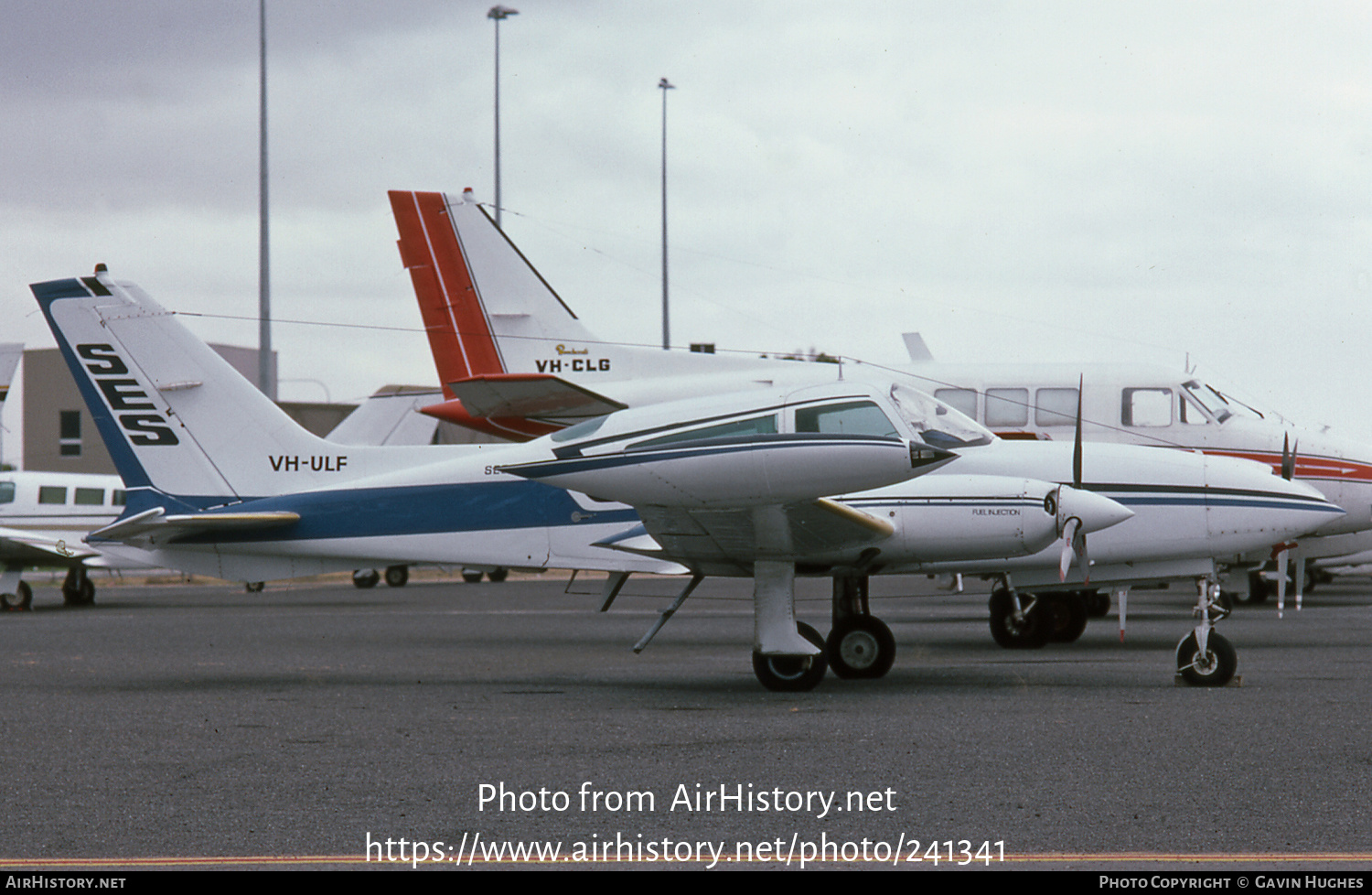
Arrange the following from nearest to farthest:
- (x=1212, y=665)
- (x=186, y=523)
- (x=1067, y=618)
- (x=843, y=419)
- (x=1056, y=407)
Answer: (x=843, y=419), (x=1212, y=665), (x=186, y=523), (x=1067, y=618), (x=1056, y=407)

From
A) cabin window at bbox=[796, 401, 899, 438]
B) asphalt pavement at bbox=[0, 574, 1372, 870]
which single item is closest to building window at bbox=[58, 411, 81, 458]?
asphalt pavement at bbox=[0, 574, 1372, 870]

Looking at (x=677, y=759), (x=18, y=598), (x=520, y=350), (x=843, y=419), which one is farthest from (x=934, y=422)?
(x=18, y=598)

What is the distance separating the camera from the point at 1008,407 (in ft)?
55.7

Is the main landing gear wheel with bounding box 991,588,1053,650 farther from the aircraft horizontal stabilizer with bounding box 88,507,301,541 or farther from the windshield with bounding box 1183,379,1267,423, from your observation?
the aircraft horizontal stabilizer with bounding box 88,507,301,541

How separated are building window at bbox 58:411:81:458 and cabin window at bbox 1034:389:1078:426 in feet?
185

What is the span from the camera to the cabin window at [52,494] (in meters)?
27.5

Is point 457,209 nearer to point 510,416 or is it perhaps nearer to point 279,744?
point 510,416

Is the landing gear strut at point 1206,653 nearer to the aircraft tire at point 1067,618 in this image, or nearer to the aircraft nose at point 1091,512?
the aircraft nose at point 1091,512

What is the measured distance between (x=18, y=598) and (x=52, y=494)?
2848 millimetres

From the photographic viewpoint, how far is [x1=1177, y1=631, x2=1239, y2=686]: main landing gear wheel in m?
10.6

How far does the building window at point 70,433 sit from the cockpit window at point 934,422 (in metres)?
59.5

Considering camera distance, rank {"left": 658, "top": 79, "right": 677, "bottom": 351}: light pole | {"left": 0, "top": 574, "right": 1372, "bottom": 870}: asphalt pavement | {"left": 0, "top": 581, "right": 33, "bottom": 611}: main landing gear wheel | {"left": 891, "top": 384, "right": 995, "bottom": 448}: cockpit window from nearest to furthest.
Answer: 1. {"left": 0, "top": 574, "right": 1372, "bottom": 870}: asphalt pavement
2. {"left": 891, "top": 384, "right": 995, "bottom": 448}: cockpit window
3. {"left": 0, "top": 581, "right": 33, "bottom": 611}: main landing gear wheel
4. {"left": 658, "top": 79, "right": 677, "bottom": 351}: light pole

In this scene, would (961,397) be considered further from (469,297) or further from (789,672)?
(789,672)

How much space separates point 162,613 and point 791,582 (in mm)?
16310
